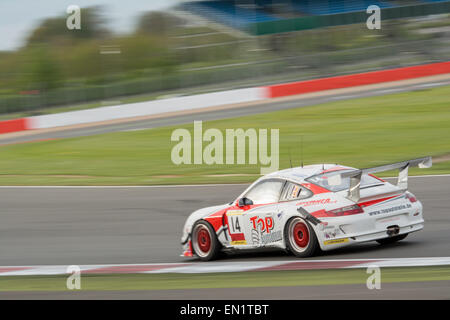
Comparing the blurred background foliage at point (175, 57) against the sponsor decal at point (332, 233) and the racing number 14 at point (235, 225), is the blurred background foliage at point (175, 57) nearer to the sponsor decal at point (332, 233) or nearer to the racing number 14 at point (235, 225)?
the racing number 14 at point (235, 225)

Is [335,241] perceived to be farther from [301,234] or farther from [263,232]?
[263,232]

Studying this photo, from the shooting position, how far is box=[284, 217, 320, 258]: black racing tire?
8.81 metres

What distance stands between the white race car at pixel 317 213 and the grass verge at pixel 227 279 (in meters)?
0.76

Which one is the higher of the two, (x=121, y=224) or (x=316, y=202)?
(x=316, y=202)

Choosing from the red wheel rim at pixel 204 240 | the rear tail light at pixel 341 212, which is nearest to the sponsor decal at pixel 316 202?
the rear tail light at pixel 341 212

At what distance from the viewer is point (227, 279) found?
8352 mm

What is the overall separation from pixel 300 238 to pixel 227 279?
1183 millimetres

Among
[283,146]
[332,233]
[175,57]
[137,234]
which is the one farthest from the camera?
[175,57]

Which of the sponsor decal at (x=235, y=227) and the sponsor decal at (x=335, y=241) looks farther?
the sponsor decal at (x=235, y=227)

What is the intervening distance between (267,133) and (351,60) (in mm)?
10404

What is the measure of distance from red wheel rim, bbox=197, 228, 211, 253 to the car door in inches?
16.8

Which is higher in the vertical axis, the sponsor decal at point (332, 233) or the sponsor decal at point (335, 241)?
the sponsor decal at point (332, 233)

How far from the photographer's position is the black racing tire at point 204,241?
1016cm

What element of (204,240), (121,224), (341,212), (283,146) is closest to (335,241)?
(341,212)
